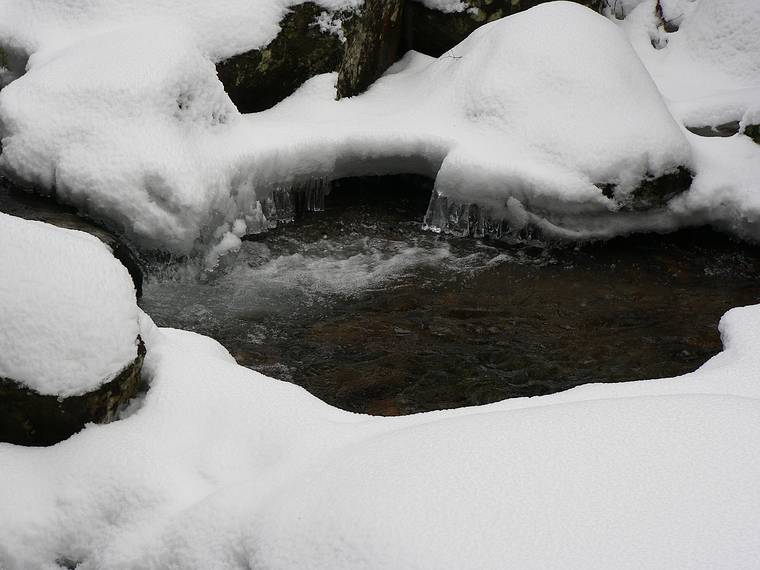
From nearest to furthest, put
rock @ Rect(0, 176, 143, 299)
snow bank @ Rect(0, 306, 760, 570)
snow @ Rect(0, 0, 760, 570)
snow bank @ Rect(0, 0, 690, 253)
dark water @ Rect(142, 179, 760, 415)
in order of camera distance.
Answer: snow bank @ Rect(0, 306, 760, 570) < snow @ Rect(0, 0, 760, 570) < dark water @ Rect(142, 179, 760, 415) < rock @ Rect(0, 176, 143, 299) < snow bank @ Rect(0, 0, 690, 253)

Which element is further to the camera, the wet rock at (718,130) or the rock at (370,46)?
the rock at (370,46)

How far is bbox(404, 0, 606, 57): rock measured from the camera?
24.7 feet

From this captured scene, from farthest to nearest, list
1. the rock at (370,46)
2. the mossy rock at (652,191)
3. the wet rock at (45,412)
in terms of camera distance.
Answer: the rock at (370,46) → the mossy rock at (652,191) → the wet rock at (45,412)

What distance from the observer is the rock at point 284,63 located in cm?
645

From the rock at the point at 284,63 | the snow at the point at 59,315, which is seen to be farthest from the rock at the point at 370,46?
the snow at the point at 59,315

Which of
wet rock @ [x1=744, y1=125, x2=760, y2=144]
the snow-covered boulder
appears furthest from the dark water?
the snow-covered boulder

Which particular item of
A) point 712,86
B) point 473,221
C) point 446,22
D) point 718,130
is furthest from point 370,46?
point 712,86

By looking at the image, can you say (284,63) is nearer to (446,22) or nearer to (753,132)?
(446,22)

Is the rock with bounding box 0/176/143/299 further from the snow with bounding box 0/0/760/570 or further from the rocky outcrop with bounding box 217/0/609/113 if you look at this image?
the rocky outcrop with bounding box 217/0/609/113

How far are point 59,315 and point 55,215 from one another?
7.06 ft

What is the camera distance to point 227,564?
2.63 m

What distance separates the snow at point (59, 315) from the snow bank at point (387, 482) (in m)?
0.23

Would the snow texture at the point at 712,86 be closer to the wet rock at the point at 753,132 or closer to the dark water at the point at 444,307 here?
the wet rock at the point at 753,132

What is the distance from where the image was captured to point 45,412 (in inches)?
119
